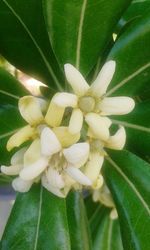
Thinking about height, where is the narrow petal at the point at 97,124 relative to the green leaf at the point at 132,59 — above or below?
below

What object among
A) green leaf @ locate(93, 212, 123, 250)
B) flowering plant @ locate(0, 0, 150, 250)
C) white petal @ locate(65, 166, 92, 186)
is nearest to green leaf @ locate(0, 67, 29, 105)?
flowering plant @ locate(0, 0, 150, 250)

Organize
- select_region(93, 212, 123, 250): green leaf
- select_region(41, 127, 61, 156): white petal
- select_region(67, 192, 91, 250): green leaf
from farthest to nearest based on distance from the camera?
select_region(93, 212, 123, 250): green leaf
select_region(67, 192, 91, 250): green leaf
select_region(41, 127, 61, 156): white petal

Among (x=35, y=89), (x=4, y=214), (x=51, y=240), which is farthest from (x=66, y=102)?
(x=4, y=214)

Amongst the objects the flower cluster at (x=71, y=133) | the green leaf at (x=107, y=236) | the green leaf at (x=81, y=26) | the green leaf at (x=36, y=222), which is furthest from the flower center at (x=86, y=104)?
the green leaf at (x=107, y=236)

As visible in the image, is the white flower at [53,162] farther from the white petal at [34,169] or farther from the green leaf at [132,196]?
the green leaf at [132,196]

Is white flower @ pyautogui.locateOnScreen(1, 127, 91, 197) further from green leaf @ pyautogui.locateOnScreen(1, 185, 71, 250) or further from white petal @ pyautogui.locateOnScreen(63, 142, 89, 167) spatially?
green leaf @ pyautogui.locateOnScreen(1, 185, 71, 250)

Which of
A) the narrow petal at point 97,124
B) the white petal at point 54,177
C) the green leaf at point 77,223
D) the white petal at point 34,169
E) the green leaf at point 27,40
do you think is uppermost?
the green leaf at point 27,40

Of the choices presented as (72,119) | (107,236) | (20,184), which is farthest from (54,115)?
(107,236)
